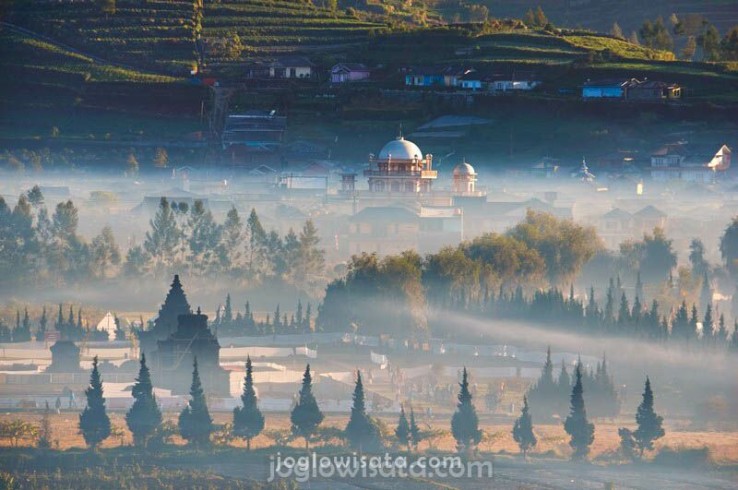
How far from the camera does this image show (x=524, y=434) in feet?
255

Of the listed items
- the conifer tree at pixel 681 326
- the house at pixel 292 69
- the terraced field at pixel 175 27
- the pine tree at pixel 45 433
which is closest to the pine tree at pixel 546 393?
the conifer tree at pixel 681 326

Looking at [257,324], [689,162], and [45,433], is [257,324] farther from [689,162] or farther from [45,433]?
[689,162]

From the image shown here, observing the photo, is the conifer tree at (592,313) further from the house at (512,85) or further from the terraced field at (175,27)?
the terraced field at (175,27)

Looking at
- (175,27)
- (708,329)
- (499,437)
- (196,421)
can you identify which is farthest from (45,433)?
(175,27)

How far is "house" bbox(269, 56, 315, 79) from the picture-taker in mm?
160625

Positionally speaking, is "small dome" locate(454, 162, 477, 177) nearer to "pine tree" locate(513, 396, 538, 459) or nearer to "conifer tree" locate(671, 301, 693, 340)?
"conifer tree" locate(671, 301, 693, 340)

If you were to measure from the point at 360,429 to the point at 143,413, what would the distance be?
633 centimetres

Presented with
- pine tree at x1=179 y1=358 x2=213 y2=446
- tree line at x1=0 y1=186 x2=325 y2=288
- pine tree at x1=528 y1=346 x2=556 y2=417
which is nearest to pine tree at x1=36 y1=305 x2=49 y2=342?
tree line at x1=0 y1=186 x2=325 y2=288

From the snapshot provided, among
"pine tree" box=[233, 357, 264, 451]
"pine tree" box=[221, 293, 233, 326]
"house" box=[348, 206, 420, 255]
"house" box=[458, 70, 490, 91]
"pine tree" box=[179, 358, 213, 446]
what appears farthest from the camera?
"house" box=[458, 70, 490, 91]

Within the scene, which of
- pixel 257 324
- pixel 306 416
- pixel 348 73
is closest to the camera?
pixel 306 416

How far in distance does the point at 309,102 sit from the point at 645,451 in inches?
3151

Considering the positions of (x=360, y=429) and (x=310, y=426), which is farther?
(x=310, y=426)

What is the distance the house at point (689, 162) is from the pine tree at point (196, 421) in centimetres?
6830

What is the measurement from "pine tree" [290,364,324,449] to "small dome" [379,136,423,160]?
60.1m
